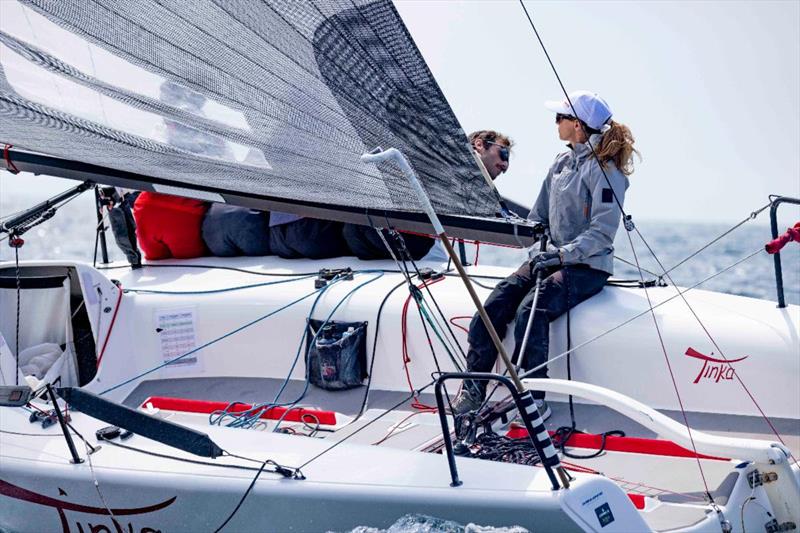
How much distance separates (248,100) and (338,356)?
4.54ft

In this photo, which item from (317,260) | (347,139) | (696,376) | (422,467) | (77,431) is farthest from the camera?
(317,260)

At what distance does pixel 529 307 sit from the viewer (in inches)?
137

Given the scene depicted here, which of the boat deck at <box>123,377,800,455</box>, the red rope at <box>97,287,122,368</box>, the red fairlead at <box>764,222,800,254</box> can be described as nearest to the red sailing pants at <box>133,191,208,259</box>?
the red rope at <box>97,287,122,368</box>

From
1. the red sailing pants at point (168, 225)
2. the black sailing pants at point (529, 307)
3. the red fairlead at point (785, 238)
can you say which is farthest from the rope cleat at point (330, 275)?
the red fairlead at point (785, 238)

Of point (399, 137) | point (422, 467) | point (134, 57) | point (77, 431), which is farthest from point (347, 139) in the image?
point (77, 431)

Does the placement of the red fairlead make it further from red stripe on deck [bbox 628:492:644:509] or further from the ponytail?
red stripe on deck [bbox 628:492:644:509]

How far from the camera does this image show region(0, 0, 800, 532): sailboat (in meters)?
2.50

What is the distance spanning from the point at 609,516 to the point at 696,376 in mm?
1322

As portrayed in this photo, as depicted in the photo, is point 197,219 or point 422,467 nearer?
point 422,467

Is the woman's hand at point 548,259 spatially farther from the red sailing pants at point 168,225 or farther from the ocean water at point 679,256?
the ocean water at point 679,256

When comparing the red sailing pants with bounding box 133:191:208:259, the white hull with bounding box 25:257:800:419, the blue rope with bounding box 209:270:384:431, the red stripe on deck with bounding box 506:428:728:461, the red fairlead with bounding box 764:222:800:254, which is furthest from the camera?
the red sailing pants with bounding box 133:191:208:259

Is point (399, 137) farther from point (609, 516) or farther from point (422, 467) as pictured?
point (609, 516)

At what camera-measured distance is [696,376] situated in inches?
135

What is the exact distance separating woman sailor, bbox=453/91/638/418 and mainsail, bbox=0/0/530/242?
1.77ft
